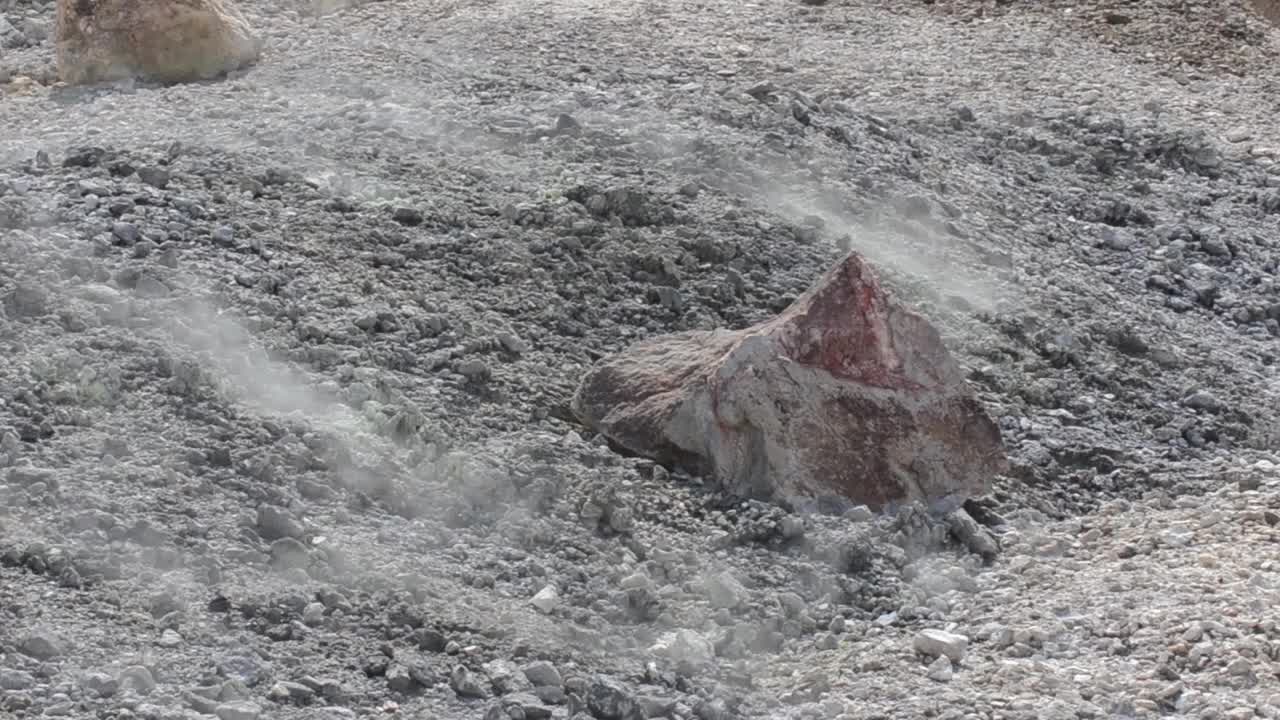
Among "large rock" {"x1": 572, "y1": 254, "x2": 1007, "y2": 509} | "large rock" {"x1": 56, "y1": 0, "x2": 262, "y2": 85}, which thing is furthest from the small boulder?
"large rock" {"x1": 56, "y1": 0, "x2": 262, "y2": 85}

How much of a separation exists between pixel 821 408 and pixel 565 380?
67 centimetres

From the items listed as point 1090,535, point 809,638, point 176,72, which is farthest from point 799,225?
point 176,72

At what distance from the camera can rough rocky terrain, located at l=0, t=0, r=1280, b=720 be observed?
3.81 meters

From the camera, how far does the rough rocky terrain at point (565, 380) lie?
381 cm

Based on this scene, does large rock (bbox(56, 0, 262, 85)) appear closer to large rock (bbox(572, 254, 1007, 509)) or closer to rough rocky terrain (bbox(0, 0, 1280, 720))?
rough rocky terrain (bbox(0, 0, 1280, 720))

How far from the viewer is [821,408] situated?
15.2 ft

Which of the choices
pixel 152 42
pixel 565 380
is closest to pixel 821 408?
pixel 565 380

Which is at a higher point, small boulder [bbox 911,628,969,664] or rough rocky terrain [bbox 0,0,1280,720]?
rough rocky terrain [bbox 0,0,1280,720]

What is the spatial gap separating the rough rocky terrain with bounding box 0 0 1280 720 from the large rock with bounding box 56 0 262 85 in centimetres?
12

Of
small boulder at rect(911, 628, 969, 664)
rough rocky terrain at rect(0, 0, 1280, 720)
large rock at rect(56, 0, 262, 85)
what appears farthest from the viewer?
large rock at rect(56, 0, 262, 85)

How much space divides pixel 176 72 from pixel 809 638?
344 cm

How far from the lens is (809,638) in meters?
4.16

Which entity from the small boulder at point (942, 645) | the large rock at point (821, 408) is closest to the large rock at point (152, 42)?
the large rock at point (821, 408)

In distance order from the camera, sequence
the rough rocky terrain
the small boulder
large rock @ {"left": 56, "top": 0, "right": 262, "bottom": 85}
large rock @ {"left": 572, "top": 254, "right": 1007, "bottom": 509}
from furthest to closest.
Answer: large rock @ {"left": 56, "top": 0, "right": 262, "bottom": 85}, large rock @ {"left": 572, "top": 254, "right": 1007, "bottom": 509}, the small boulder, the rough rocky terrain
